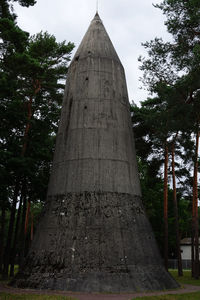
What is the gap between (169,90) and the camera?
1375 centimetres

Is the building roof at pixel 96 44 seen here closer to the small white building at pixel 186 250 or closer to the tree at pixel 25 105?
the tree at pixel 25 105

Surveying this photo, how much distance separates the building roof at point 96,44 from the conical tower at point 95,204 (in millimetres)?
90

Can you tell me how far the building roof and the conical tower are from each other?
0.09 meters

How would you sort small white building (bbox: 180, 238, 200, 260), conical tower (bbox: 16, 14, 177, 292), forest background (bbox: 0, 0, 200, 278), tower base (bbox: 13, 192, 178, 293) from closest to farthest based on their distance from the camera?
1. tower base (bbox: 13, 192, 178, 293)
2. conical tower (bbox: 16, 14, 177, 292)
3. forest background (bbox: 0, 0, 200, 278)
4. small white building (bbox: 180, 238, 200, 260)

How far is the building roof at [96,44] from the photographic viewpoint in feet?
44.7

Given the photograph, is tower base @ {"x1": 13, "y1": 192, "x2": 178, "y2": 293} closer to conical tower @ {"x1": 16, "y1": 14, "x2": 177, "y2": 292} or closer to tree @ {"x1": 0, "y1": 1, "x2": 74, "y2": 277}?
conical tower @ {"x1": 16, "y1": 14, "x2": 177, "y2": 292}

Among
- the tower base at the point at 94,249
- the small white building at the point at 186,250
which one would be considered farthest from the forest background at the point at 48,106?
the small white building at the point at 186,250

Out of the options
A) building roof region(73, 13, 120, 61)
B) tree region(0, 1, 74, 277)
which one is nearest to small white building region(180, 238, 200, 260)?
tree region(0, 1, 74, 277)

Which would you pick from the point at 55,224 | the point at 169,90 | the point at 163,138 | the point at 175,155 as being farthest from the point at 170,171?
the point at 55,224

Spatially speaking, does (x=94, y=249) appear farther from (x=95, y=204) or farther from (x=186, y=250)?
(x=186, y=250)

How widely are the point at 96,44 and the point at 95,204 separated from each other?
7.73 meters

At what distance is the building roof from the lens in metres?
13.6

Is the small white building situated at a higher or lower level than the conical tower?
lower

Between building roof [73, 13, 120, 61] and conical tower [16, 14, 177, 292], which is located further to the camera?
building roof [73, 13, 120, 61]
